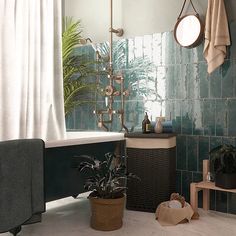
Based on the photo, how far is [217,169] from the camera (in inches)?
104

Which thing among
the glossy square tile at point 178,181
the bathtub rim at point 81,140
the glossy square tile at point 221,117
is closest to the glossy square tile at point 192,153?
the glossy square tile at point 178,181

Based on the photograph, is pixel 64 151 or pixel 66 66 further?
pixel 66 66

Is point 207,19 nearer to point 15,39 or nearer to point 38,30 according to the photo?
point 38,30

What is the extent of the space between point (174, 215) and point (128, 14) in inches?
80.2

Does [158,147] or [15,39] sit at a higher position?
[15,39]

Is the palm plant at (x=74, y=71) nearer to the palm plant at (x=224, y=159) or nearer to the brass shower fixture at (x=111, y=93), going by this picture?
the brass shower fixture at (x=111, y=93)

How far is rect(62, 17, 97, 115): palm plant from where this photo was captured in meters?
3.48

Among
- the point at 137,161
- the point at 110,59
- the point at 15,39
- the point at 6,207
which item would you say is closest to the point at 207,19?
the point at 110,59

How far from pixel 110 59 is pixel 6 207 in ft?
6.19

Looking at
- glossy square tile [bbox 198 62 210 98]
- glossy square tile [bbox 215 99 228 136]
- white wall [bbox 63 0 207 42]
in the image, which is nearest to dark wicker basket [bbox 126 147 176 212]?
glossy square tile [bbox 215 99 228 136]

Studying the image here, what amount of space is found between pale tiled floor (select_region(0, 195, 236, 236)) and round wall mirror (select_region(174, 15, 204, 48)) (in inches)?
57.4

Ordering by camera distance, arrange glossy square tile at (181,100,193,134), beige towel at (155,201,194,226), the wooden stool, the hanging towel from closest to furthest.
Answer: the hanging towel < beige towel at (155,201,194,226) < the wooden stool < glossy square tile at (181,100,193,134)

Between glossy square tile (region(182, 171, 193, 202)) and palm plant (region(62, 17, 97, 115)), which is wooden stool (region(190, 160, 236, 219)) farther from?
palm plant (region(62, 17, 97, 115))

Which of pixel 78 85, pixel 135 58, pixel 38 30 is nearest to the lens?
pixel 38 30
